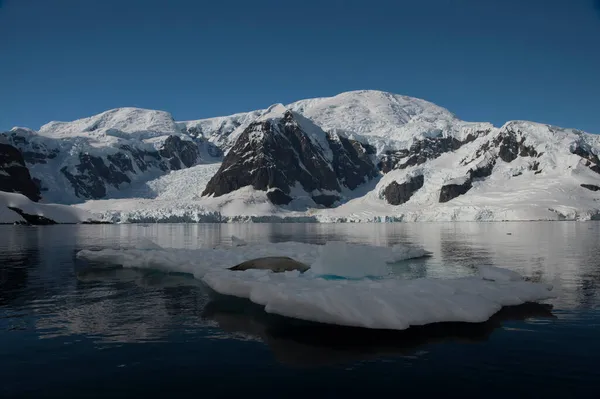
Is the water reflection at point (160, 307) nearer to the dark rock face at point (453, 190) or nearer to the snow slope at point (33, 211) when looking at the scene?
the snow slope at point (33, 211)

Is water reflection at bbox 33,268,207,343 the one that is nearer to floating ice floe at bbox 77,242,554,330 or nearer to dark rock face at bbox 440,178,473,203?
floating ice floe at bbox 77,242,554,330

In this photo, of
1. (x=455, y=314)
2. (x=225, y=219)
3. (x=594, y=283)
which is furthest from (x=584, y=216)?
(x=455, y=314)

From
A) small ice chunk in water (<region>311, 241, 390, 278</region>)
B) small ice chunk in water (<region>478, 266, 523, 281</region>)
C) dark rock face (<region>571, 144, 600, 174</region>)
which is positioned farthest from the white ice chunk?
dark rock face (<region>571, 144, 600, 174</region>)

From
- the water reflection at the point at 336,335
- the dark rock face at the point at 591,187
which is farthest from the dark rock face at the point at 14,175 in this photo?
the dark rock face at the point at 591,187

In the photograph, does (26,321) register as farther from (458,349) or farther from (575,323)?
(575,323)

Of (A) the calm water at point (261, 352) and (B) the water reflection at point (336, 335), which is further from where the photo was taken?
(B) the water reflection at point (336, 335)

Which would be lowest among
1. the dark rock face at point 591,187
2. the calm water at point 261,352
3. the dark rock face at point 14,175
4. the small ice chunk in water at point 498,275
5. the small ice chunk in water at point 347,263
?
the calm water at point 261,352
